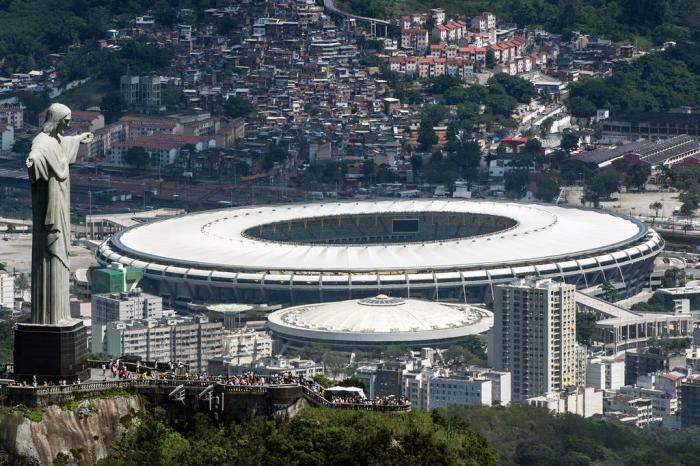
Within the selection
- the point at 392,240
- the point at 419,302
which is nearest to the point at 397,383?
the point at 419,302

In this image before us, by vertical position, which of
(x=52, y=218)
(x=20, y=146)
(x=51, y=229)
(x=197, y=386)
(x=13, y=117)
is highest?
(x=52, y=218)

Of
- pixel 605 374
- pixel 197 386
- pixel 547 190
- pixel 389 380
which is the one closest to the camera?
pixel 197 386

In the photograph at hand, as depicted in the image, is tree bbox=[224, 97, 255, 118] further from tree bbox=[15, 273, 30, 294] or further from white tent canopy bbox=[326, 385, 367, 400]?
white tent canopy bbox=[326, 385, 367, 400]

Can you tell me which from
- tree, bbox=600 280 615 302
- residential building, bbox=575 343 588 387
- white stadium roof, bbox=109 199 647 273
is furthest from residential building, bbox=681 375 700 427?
tree, bbox=600 280 615 302

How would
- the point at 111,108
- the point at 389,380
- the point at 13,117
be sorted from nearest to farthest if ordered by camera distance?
the point at 389,380 → the point at 111,108 → the point at 13,117

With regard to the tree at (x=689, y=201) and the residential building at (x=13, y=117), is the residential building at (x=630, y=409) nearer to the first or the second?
the tree at (x=689, y=201)

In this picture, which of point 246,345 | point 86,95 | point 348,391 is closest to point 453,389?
point 246,345

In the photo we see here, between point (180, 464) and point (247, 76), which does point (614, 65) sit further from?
point (180, 464)

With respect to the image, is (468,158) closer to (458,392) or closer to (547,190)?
(547,190)
